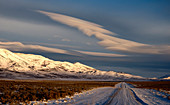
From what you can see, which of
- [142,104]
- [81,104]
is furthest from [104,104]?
[142,104]

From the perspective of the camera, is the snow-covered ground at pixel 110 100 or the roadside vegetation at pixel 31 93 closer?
the snow-covered ground at pixel 110 100

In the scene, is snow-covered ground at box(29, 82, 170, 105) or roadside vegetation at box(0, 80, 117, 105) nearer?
snow-covered ground at box(29, 82, 170, 105)

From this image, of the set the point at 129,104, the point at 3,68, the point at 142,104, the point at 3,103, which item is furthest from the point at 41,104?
the point at 3,68

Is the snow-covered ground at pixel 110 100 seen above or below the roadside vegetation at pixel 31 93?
above

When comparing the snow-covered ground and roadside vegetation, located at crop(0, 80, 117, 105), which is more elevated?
the snow-covered ground

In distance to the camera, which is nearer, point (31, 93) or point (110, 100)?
point (110, 100)

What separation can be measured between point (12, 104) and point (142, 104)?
1248cm

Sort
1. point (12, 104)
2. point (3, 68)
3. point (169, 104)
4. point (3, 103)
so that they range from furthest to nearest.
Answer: point (3, 68), point (169, 104), point (3, 103), point (12, 104)

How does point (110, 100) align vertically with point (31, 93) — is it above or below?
above

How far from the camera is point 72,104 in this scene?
17984mm

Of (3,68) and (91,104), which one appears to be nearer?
(91,104)

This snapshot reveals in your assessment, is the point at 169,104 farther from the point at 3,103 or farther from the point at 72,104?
the point at 3,103

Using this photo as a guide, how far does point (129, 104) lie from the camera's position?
1886cm

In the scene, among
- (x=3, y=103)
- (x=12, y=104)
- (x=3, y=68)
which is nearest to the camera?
(x=12, y=104)
